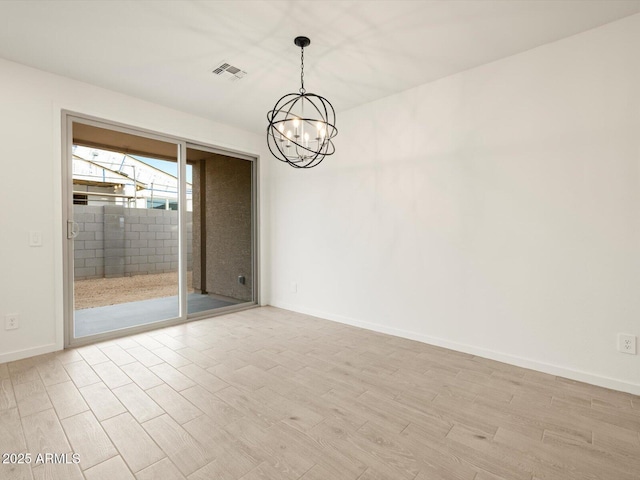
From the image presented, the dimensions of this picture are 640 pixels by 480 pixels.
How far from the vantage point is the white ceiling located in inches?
81.5

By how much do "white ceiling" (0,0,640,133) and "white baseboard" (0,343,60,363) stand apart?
8.16 feet

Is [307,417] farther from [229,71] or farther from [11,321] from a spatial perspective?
[229,71]

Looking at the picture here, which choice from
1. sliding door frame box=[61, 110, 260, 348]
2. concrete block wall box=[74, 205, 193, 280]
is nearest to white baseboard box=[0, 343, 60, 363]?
sliding door frame box=[61, 110, 260, 348]

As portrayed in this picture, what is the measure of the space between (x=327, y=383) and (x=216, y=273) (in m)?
3.01

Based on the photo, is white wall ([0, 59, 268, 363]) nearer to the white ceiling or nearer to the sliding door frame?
the sliding door frame

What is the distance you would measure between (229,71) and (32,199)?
2087 millimetres

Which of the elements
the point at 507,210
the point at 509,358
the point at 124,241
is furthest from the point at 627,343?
the point at 124,241

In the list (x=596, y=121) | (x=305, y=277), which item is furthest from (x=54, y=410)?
(x=596, y=121)

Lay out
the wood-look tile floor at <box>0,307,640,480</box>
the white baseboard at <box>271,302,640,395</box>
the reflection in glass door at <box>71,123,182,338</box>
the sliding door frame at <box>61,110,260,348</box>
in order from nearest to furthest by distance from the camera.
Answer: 1. the wood-look tile floor at <box>0,307,640,480</box>
2. the white baseboard at <box>271,302,640,395</box>
3. the sliding door frame at <box>61,110,260,348</box>
4. the reflection in glass door at <box>71,123,182,338</box>

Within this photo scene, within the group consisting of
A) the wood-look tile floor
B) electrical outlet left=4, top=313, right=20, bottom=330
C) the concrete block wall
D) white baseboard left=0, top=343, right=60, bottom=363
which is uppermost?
the concrete block wall

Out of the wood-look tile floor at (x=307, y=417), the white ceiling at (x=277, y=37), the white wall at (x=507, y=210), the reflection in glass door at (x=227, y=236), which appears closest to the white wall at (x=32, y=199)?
the white ceiling at (x=277, y=37)

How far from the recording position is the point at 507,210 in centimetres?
266

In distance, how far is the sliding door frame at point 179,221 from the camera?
2963 millimetres

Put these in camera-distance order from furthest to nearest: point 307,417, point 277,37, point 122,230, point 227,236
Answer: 1. point 227,236
2. point 122,230
3. point 277,37
4. point 307,417
